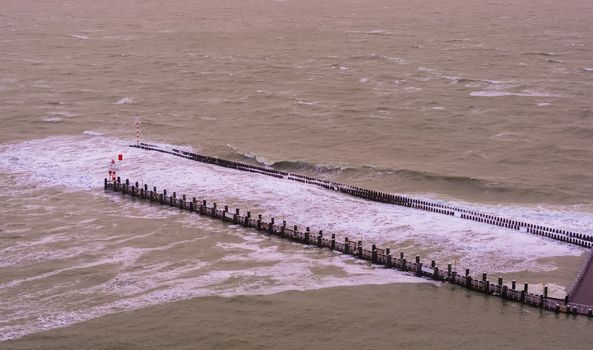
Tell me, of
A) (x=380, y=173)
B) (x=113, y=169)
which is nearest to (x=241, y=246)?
(x=380, y=173)

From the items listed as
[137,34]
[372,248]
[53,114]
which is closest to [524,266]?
[372,248]

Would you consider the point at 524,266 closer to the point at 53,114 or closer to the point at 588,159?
the point at 588,159

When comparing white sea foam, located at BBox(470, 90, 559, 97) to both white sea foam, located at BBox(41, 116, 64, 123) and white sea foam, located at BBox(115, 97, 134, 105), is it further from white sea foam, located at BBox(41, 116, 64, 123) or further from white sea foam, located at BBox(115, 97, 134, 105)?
white sea foam, located at BBox(41, 116, 64, 123)

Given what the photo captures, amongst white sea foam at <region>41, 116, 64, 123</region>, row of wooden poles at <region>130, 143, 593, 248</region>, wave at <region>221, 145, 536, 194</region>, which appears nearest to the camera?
row of wooden poles at <region>130, 143, 593, 248</region>

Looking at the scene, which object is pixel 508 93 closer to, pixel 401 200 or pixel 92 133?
pixel 401 200

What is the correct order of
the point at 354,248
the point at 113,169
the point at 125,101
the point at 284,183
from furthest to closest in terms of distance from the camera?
the point at 125,101 → the point at 113,169 → the point at 284,183 → the point at 354,248

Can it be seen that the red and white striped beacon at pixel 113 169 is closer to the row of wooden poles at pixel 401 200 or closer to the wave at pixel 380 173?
the row of wooden poles at pixel 401 200

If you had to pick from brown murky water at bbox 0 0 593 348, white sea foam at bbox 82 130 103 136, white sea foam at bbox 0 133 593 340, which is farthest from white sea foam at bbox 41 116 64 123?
white sea foam at bbox 0 133 593 340

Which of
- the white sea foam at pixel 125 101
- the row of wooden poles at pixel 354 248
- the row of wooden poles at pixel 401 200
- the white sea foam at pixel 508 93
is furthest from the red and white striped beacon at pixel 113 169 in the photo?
the white sea foam at pixel 508 93
